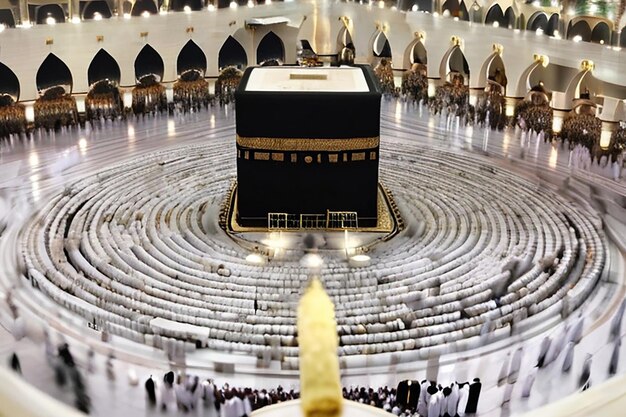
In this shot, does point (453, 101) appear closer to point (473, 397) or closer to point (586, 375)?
point (586, 375)

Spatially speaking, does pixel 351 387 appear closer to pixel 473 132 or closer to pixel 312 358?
pixel 312 358

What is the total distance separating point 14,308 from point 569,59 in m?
11.7

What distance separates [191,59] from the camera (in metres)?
17.8

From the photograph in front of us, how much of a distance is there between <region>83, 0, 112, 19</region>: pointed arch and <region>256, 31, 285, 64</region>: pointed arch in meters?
4.00

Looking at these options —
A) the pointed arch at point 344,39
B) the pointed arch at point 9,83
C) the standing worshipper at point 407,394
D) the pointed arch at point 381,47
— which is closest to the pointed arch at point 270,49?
the pointed arch at point 344,39

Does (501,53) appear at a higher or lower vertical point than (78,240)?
higher

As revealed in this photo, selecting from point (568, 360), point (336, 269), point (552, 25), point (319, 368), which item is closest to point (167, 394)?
point (336, 269)

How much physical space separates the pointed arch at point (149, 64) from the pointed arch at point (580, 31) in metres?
9.42

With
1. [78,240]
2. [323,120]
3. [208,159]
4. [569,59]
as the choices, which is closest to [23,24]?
[208,159]

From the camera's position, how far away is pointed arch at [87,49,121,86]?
16.2 meters

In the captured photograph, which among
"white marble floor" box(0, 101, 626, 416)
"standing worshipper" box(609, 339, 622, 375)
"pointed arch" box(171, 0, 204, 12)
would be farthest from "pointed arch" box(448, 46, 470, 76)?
"standing worshipper" box(609, 339, 622, 375)

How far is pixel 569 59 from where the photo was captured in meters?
14.4

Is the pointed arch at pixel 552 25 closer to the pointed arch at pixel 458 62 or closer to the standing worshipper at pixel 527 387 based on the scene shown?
the pointed arch at pixel 458 62

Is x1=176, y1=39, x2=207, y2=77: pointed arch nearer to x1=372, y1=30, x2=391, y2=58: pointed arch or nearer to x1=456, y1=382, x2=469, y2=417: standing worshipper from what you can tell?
x1=372, y1=30, x2=391, y2=58: pointed arch
